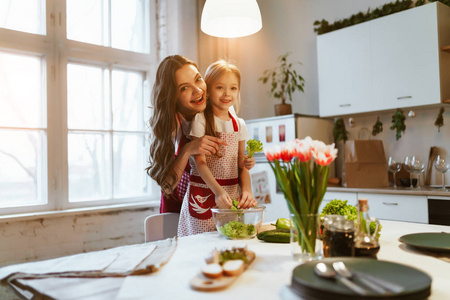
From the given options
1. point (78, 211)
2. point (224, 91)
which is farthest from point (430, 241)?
point (78, 211)

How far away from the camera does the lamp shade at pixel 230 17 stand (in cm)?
163

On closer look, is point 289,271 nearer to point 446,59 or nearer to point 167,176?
point 167,176

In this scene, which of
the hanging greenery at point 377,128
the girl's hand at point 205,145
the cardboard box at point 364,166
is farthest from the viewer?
the hanging greenery at point 377,128

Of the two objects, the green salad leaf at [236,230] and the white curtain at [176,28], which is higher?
the white curtain at [176,28]

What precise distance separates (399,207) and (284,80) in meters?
1.60

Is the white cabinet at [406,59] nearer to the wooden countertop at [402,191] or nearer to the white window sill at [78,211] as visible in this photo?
the wooden countertop at [402,191]

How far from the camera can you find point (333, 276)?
0.76 m

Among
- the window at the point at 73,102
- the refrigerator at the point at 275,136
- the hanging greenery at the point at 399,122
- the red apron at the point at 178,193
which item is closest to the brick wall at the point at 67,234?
the window at the point at 73,102

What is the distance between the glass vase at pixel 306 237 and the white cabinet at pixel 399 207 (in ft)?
6.24

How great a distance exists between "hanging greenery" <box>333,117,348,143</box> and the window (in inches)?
68.3

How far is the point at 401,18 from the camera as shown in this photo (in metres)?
2.86

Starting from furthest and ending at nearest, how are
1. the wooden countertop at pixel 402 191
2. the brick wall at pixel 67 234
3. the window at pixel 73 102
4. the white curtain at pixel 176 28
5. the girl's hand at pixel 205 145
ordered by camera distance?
the white curtain at pixel 176 28 → the window at pixel 73 102 → the brick wall at pixel 67 234 → the wooden countertop at pixel 402 191 → the girl's hand at pixel 205 145

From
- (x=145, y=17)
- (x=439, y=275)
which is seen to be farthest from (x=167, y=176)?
(x=145, y=17)

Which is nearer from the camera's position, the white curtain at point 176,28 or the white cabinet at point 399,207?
the white cabinet at point 399,207
